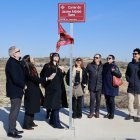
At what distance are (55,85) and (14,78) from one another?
1.47 metres

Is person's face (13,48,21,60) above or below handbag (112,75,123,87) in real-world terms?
above

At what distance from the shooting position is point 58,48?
10.4 metres

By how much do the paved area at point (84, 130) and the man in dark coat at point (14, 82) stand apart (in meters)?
0.40

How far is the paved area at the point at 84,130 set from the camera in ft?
32.0

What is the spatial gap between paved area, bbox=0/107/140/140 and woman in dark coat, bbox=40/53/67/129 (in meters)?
0.37

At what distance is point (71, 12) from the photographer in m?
10.2

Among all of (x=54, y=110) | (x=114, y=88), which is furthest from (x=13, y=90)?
(x=114, y=88)

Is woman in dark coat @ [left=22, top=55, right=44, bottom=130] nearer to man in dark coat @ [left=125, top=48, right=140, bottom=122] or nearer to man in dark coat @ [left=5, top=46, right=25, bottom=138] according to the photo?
man in dark coat @ [left=5, top=46, right=25, bottom=138]

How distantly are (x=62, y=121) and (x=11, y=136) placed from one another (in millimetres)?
2115

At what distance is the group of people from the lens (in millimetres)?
9695

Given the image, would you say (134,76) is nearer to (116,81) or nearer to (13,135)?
(116,81)

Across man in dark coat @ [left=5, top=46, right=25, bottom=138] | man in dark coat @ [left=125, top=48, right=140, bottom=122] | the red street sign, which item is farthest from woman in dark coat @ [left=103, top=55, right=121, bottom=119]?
man in dark coat @ [left=5, top=46, right=25, bottom=138]

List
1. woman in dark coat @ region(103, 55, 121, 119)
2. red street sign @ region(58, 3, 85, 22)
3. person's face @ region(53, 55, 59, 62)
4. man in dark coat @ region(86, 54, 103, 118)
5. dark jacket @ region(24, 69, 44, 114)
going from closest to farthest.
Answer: red street sign @ region(58, 3, 85, 22), dark jacket @ region(24, 69, 44, 114), person's face @ region(53, 55, 59, 62), woman in dark coat @ region(103, 55, 121, 119), man in dark coat @ region(86, 54, 103, 118)

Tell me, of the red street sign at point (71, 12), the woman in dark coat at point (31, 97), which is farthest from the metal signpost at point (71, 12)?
the woman in dark coat at point (31, 97)
